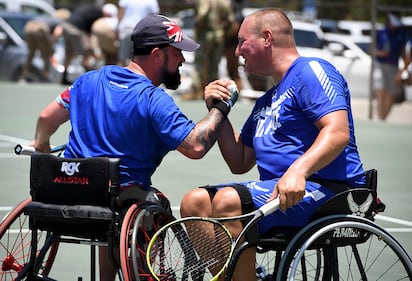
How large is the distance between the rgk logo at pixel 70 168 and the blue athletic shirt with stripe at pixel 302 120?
0.91 m

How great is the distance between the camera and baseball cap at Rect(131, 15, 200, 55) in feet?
16.3

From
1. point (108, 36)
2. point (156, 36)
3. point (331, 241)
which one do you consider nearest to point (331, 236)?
point (331, 241)

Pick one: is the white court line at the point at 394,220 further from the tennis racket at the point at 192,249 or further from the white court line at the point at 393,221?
the tennis racket at the point at 192,249

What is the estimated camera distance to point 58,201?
472 cm

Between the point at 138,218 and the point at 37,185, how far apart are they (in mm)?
542

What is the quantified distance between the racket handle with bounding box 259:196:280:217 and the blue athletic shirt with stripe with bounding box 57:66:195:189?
1.73ft

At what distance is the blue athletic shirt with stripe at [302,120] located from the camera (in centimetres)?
483

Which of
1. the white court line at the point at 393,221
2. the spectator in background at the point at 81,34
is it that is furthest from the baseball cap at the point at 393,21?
the white court line at the point at 393,221

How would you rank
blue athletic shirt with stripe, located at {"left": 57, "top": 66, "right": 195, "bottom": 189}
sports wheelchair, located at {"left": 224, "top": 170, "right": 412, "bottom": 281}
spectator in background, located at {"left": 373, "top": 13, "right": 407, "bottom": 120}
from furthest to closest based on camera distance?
spectator in background, located at {"left": 373, "top": 13, "right": 407, "bottom": 120} < blue athletic shirt with stripe, located at {"left": 57, "top": 66, "right": 195, "bottom": 189} < sports wheelchair, located at {"left": 224, "top": 170, "right": 412, "bottom": 281}

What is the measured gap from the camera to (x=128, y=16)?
688 inches

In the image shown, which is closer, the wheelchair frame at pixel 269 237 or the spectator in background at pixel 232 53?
the wheelchair frame at pixel 269 237

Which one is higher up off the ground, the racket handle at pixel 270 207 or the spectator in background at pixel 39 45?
the racket handle at pixel 270 207

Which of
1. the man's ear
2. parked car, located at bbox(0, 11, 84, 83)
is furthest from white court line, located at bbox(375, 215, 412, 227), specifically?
parked car, located at bbox(0, 11, 84, 83)

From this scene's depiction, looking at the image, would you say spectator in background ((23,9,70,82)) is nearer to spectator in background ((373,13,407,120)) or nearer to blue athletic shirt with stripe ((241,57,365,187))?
spectator in background ((373,13,407,120))
